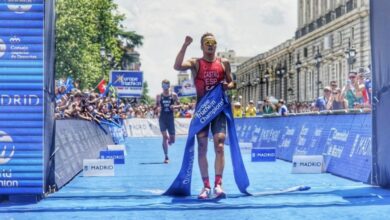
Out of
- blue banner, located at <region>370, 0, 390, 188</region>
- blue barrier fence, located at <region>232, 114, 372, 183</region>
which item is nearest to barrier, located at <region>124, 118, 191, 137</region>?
blue barrier fence, located at <region>232, 114, 372, 183</region>

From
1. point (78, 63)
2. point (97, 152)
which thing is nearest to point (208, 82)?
point (97, 152)

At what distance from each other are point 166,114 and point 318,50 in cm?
5897

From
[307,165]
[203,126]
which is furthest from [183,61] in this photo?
[307,165]

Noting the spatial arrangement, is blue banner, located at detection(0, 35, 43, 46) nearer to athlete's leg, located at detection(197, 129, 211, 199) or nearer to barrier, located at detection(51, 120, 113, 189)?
barrier, located at detection(51, 120, 113, 189)

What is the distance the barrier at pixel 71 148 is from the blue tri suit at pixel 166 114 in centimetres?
176

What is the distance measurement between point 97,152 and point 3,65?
11269 mm

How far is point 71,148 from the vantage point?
14.9 metres

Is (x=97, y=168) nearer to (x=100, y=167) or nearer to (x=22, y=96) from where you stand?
(x=100, y=167)

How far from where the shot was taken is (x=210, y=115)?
10641 mm

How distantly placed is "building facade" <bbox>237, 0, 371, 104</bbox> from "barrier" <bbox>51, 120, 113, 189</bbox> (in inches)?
1725

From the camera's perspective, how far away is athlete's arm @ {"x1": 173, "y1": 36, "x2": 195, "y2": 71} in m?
10.6

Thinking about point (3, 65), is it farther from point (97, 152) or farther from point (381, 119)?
point (97, 152)

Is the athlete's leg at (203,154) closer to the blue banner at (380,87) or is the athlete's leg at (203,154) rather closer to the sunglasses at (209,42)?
the sunglasses at (209,42)

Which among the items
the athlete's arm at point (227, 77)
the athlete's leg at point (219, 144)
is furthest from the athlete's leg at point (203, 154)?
the athlete's arm at point (227, 77)
